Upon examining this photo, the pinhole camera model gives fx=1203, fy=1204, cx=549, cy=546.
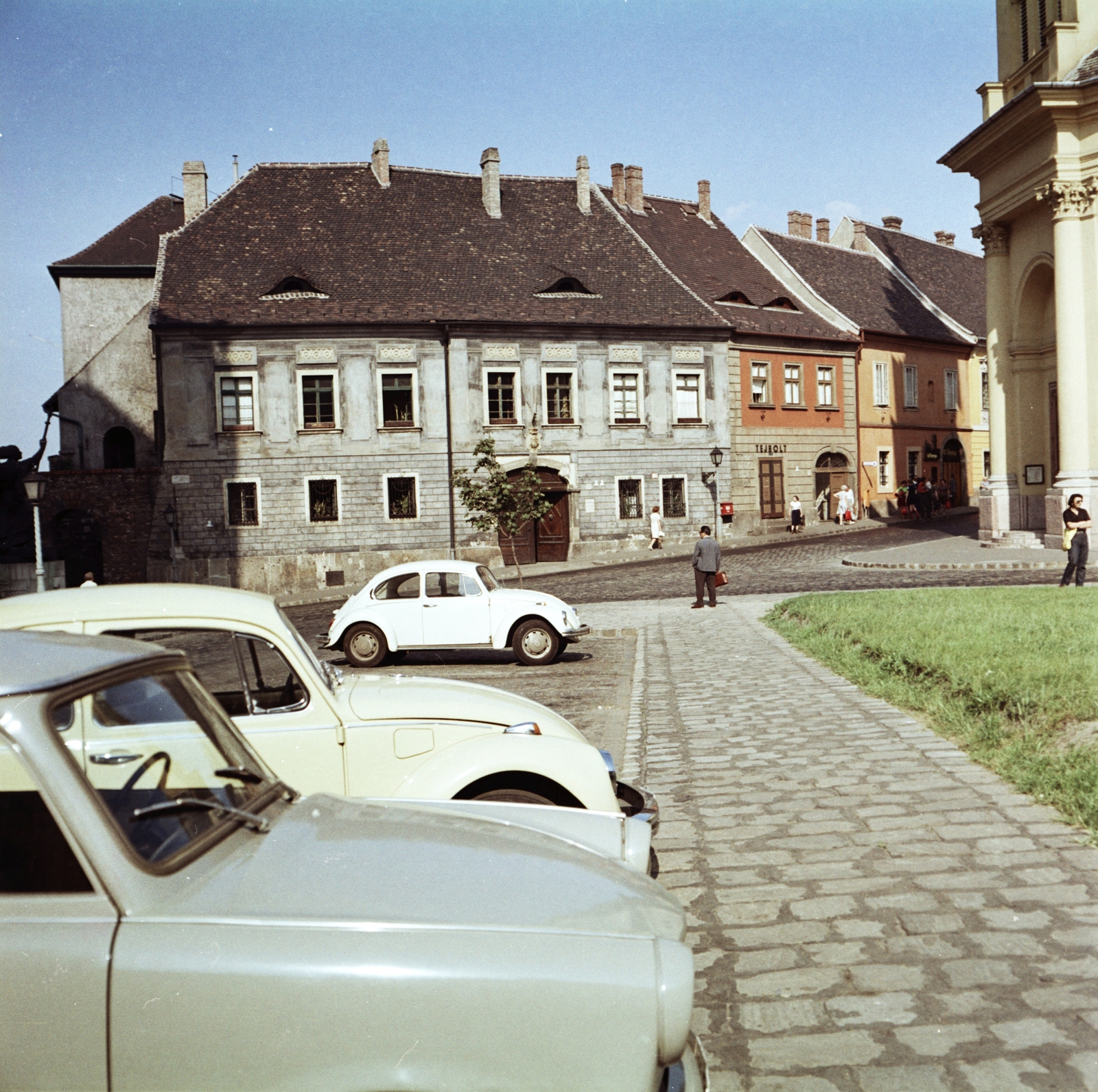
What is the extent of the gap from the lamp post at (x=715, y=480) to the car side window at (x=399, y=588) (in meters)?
27.4

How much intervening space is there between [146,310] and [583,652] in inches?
1331

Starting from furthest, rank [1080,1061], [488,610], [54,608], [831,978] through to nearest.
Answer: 1. [488,610]
2. [54,608]
3. [831,978]
4. [1080,1061]

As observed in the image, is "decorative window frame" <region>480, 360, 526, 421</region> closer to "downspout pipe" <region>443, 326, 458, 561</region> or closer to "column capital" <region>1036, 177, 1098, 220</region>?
"downspout pipe" <region>443, 326, 458, 561</region>

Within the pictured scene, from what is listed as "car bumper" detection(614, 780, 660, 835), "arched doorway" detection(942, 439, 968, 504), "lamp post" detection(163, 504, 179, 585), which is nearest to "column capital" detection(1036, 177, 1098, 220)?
"lamp post" detection(163, 504, 179, 585)

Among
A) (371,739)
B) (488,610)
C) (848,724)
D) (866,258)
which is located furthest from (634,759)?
(866,258)

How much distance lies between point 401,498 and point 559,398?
6.48m

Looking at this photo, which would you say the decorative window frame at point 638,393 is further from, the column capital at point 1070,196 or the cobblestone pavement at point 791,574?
the column capital at point 1070,196

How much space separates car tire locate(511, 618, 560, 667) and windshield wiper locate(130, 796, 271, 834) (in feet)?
43.7

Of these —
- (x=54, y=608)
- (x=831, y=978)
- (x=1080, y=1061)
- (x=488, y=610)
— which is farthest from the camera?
(x=488, y=610)

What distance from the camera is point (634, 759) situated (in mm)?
8805

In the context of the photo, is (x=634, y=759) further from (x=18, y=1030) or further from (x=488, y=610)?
(x=488, y=610)

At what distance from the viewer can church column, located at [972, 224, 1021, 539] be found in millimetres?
32906

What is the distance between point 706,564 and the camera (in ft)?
72.5

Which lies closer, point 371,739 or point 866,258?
point 371,739
